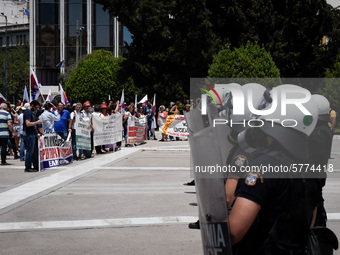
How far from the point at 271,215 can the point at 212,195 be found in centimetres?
29

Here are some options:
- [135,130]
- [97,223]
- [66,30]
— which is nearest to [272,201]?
[97,223]

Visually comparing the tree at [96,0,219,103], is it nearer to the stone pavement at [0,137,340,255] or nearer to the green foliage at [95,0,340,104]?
the green foliage at [95,0,340,104]

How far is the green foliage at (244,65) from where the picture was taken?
3416 centimetres


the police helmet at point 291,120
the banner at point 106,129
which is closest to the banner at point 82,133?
the banner at point 106,129

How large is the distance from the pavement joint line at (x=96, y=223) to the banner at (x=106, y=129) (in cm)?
1064

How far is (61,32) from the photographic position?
6975cm

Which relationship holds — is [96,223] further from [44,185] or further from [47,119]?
[47,119]

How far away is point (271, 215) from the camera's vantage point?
2574mm

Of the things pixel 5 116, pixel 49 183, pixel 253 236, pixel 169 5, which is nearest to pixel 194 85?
pixel 169 5

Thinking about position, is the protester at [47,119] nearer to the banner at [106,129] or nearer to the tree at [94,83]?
the banner at [106,129]

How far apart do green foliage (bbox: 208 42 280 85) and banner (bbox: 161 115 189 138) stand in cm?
872

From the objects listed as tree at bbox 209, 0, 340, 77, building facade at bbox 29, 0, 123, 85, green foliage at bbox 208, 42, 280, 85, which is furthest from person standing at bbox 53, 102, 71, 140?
building facade at bbox 29, 0, 123, 85

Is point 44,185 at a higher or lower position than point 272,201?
lower

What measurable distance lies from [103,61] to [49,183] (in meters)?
44.2
